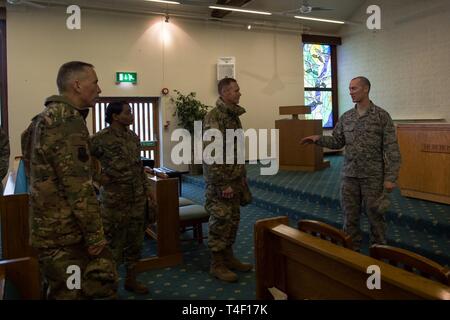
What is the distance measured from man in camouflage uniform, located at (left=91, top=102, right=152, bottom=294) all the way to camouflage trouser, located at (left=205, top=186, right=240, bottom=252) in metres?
0.56

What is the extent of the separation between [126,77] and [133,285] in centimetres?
581

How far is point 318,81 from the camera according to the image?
34.2 ft

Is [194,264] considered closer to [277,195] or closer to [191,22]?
[277,195]

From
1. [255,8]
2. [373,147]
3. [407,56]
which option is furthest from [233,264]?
[407,56]

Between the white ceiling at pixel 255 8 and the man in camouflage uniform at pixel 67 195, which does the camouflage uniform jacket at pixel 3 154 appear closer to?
the man in camouflage uniform at pixel 67 195

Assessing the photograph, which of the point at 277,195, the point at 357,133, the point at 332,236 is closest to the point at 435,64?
the point at 277,195

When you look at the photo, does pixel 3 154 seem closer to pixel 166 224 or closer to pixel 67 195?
pixel 166 224

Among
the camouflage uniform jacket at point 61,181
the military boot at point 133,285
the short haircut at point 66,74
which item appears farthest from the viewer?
the military boot at point 133,285

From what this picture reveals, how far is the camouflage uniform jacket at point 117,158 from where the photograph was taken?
2590mm

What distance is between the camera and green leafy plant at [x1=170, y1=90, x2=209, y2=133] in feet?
26.6

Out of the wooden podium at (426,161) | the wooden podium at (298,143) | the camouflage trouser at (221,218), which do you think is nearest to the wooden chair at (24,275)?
the camouflage trouser at (221,218)

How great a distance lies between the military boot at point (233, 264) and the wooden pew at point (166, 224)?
50 centimetres

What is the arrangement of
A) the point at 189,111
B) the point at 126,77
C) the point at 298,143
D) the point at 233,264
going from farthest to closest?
1. the point at 189,111
2. the point at 126,77
3. the point at 298,143
4. the point at 233,264

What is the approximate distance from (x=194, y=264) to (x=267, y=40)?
7.26 meters
